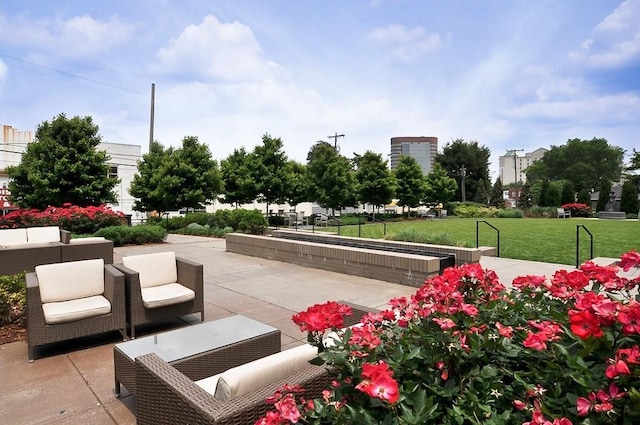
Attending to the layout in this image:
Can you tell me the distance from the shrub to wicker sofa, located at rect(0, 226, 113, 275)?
115 feet

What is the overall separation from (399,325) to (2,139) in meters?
37.7

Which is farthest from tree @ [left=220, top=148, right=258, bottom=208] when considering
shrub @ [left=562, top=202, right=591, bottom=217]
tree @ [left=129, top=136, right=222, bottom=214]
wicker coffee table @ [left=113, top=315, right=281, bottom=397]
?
shrub @ [left=562, top=202, right=591, bottom=217]

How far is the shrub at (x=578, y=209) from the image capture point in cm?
3303

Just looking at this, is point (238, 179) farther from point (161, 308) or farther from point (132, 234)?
point (161, 308)

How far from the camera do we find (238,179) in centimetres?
2523

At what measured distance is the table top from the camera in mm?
2886

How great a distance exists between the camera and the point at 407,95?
1397 cm

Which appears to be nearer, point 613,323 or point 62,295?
point 613,323

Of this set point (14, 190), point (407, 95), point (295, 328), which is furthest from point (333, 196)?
point (295, 328)

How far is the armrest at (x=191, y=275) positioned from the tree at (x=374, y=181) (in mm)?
25282

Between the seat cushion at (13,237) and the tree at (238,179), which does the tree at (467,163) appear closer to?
the tree at (238,179)

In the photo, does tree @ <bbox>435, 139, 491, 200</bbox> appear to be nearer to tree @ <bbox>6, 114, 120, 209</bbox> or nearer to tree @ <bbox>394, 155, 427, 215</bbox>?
tree @ <bbox>394, 155, 427, 215</bbox>

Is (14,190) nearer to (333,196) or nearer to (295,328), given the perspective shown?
(333,196)

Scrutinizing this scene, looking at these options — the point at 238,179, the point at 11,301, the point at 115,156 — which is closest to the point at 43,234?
the point at 11,301
